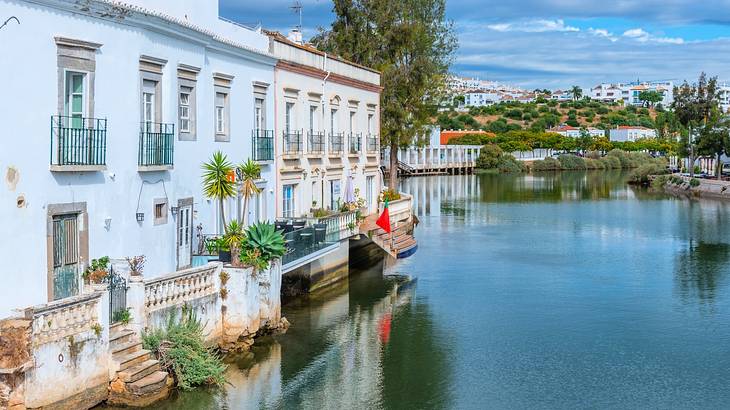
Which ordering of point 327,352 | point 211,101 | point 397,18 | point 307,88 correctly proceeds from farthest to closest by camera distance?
point 397,18, point 307,88, point 211,101, point 327,352

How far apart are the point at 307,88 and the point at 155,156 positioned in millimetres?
12423

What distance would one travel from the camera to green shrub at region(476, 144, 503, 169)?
126 m

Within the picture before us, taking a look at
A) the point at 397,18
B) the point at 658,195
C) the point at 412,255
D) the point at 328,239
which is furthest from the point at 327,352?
the point at 658,195

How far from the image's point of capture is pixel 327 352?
21.6 metres

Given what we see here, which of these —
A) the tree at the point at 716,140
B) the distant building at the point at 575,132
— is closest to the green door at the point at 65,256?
the tree at the point at 716,140

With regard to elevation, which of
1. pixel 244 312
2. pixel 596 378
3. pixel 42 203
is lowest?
pixel 596 378

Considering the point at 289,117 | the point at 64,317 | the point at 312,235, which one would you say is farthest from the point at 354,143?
the point at 64,317

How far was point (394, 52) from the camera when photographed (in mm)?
50219

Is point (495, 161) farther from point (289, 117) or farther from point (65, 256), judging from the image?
point (65, 256)

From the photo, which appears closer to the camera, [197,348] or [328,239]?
[197,348]

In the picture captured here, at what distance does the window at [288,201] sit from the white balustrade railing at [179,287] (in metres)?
10.4

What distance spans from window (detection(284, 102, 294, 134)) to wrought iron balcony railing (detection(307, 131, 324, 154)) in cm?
141

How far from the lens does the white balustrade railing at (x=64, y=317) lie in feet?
45.2

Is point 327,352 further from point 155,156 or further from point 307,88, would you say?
point 307,88
